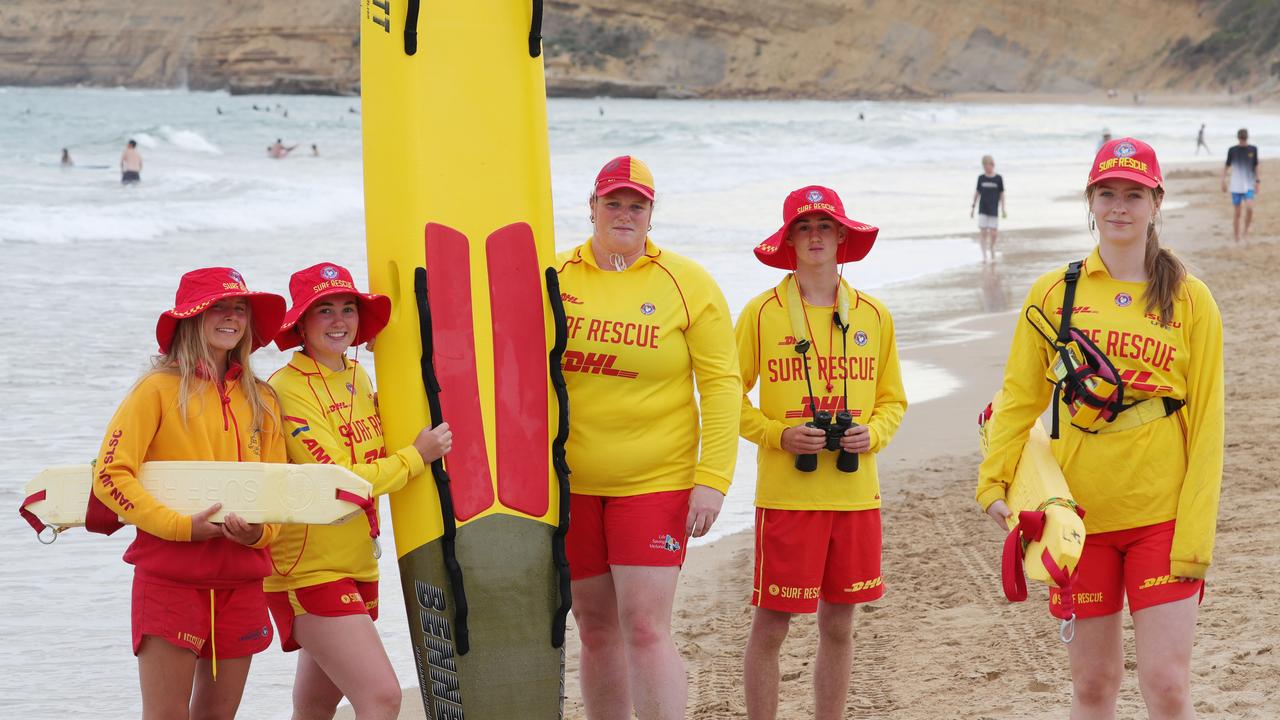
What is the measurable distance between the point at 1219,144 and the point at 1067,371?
122 ft

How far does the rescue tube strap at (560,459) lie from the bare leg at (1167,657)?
1.49 m

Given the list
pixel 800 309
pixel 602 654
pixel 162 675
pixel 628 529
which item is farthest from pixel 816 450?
pixel 162 675

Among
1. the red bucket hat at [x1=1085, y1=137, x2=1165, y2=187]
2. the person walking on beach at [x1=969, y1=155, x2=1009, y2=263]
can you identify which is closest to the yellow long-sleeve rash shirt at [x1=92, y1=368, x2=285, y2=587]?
the red bucket hat at [x1=1085, y1=137, x2=1165, y2=187]

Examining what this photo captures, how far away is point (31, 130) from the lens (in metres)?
44.0

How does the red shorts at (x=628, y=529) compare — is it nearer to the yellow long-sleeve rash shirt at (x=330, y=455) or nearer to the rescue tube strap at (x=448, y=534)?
the rescue tube strap at (x=448, y=534)

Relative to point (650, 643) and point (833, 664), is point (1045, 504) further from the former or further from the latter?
point (650, 643)

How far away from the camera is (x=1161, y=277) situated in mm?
3250

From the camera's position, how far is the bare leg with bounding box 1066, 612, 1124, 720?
3219 mm

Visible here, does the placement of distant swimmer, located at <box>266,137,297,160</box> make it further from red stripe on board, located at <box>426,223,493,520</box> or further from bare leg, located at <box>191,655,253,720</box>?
bare leg, located at <box>191,655,253,720</box>

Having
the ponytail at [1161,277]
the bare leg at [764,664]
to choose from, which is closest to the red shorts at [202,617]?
the bare leg at [764,664]

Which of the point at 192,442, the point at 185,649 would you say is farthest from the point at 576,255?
the point at 185,649

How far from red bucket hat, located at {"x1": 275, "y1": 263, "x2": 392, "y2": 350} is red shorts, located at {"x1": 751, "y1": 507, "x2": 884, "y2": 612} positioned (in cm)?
121

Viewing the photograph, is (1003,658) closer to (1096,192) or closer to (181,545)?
(1096,192)

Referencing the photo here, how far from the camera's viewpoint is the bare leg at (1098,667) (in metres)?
3.22
